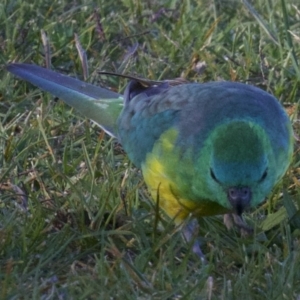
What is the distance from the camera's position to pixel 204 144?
3371 millimetres

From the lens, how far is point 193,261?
346cm

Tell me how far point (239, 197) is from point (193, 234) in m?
0.31

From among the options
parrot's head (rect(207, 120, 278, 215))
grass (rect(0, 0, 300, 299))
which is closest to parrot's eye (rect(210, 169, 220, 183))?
parrot's head (rect(207, 120, 278, 215))

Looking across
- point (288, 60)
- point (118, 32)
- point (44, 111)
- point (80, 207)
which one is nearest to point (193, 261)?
point (80, 207)

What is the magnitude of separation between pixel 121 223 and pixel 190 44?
1813mm

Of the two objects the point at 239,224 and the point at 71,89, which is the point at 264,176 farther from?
the point at 71,89

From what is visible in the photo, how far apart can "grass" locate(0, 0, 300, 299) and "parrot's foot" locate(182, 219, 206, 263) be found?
0.13 ft

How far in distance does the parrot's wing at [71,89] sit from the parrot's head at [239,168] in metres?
1.26

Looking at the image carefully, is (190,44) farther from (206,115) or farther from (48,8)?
(206,115)

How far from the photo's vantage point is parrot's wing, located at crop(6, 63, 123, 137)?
4457 mm

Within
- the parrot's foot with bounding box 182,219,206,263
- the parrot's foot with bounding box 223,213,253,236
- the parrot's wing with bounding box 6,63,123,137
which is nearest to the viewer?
the parrot's foot with bounding box 182,219,206,263

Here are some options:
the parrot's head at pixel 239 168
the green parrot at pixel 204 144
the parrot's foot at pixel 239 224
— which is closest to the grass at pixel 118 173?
the parrot's foot at pixel 239 224

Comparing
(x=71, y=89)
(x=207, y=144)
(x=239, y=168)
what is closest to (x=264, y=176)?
(x=239, y=168)

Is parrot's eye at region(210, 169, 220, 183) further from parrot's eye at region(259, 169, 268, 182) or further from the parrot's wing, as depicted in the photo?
the parrot's wing
